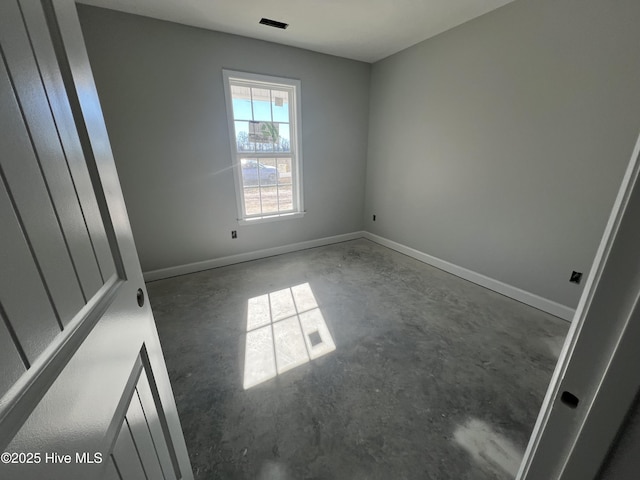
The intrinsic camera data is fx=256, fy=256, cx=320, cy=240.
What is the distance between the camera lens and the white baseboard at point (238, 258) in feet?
9.61

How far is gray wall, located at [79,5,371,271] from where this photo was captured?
2.38m

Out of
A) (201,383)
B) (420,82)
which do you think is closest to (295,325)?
(201,383)

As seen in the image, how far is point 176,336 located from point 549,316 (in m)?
3.20

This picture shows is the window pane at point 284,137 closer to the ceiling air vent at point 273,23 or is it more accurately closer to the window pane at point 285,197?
the window pane at point 285,197

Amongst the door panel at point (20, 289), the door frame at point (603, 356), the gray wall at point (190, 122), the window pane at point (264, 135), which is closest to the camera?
the door panel at point (20, 289)

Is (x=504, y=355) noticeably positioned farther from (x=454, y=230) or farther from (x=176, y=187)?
(x=176, y=187)

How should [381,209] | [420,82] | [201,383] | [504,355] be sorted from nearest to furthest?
[201,383] < [504,355] < [420,82] < [381,209]

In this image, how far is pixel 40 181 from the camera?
1.33 ft

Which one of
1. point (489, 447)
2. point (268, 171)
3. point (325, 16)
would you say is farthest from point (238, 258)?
point (489, 447)

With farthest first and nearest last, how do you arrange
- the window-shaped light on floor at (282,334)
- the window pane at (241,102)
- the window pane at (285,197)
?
the window pane at (285,197)
the window pane at (241,102)
the window-shaped light on floor at (282,334)

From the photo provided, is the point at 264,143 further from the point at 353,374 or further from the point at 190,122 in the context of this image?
the point at 353,374

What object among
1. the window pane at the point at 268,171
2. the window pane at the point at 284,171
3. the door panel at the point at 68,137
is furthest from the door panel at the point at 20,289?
the window pane at the point at 284,171

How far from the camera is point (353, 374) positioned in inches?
66.4

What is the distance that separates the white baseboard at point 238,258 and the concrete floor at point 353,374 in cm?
14
